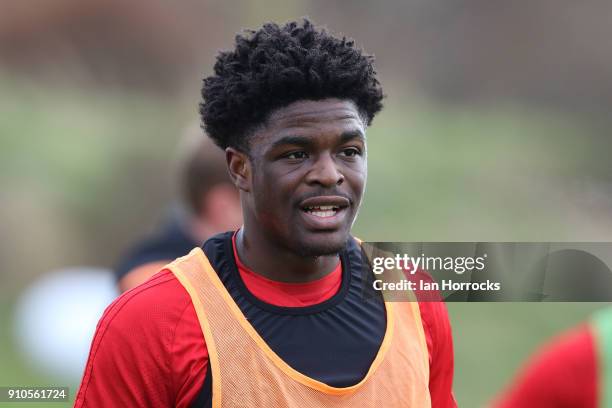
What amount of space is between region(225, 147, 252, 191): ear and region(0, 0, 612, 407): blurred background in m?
5.74

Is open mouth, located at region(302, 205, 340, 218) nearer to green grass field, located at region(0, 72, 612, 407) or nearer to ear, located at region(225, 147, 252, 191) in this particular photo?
ear, located at region(225, 147, 252, 191)

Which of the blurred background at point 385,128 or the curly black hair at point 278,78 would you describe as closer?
the curly black hair at point 278,78

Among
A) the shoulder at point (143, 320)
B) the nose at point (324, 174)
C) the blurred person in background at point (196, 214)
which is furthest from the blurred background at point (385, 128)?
the nose at point (324, 174)

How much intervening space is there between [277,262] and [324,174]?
0.29 meters

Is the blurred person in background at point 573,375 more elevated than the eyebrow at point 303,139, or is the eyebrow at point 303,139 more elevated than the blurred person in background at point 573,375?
the eyebrow at point 303,139

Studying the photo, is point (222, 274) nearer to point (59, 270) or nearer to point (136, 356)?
point (136, 356)

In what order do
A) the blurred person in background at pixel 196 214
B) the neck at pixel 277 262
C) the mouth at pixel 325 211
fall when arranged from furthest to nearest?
the blurred person in background at pixel 196 214 → the neck at pixel 277 262 → the mouth at pixel 325 211

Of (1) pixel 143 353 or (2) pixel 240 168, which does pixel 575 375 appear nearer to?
(1) pixel 143 353

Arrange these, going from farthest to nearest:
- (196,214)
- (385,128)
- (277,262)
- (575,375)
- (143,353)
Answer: (385,128)
(196,214)
(277,262)
(143,353)
(575,375)

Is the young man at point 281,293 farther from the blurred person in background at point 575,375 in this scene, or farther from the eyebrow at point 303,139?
the blurred person in background at point 575,375

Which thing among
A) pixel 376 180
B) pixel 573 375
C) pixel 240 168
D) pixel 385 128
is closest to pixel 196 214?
pixel 240 168

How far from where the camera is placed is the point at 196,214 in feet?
15.6

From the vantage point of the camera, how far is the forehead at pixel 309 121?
2.78m

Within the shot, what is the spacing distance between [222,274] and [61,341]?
184 inches
